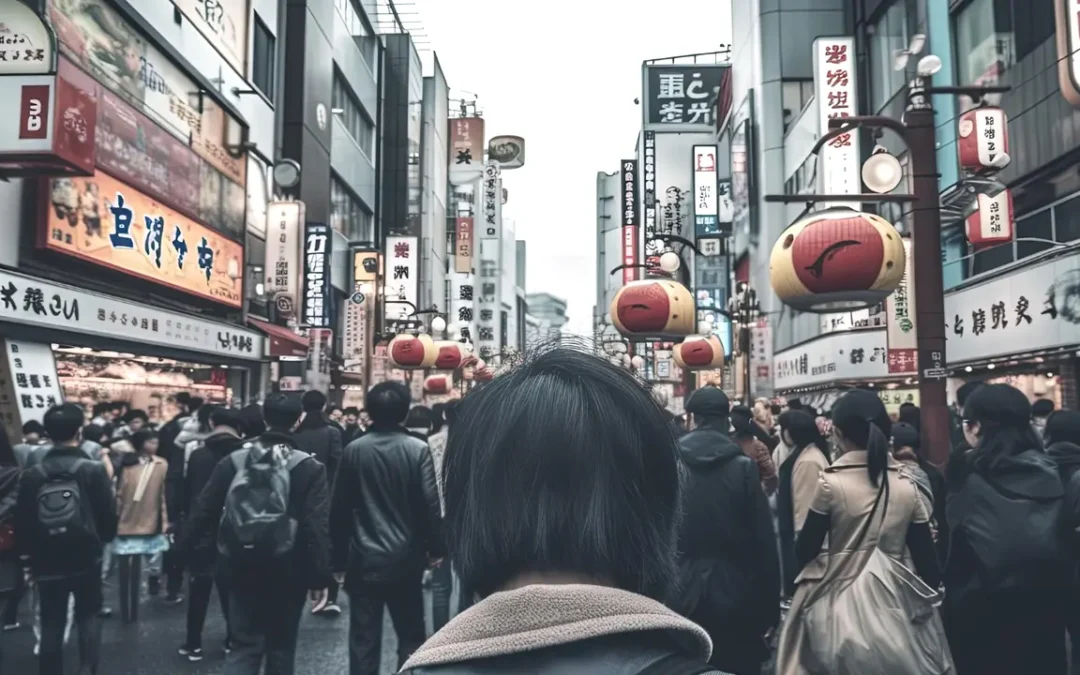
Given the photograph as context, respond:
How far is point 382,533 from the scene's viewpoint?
17.6 ft

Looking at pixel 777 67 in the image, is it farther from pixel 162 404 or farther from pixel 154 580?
pixel 154 580

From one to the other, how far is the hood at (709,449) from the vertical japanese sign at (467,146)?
52.9 meters

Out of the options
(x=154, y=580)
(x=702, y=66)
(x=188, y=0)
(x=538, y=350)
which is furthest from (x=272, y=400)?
(x=702, y=66)

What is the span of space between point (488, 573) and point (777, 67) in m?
34.6

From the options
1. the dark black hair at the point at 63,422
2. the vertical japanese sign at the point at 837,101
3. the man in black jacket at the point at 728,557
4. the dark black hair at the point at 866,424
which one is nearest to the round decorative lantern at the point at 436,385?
the vertical japanese sign at the point at 837,101

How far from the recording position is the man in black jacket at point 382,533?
5.37 m

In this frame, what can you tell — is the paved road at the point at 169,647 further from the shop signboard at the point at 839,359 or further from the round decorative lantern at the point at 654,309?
the shop signboard at the point at 839,359

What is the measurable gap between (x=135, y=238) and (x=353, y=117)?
72.0 ft

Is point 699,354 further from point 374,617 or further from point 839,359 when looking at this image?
point 374,617

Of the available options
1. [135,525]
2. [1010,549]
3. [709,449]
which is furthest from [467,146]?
[1010,549]

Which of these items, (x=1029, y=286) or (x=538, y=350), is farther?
(x=1029, y=286)

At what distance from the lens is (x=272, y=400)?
5383 millimetres

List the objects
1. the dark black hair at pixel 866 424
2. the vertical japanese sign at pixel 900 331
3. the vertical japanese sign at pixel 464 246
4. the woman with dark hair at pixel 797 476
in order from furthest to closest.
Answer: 1. the vertical japanese sign at pixel 464 246
2. the vertical japanese sign at pixel 900 331
3. the woman with dark hair at pixel 797 476
4. the dark black hair at pixel 866 424

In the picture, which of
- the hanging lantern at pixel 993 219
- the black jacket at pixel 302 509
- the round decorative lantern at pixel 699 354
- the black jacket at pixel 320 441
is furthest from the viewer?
the round decorative lantern at pixel 699 354
